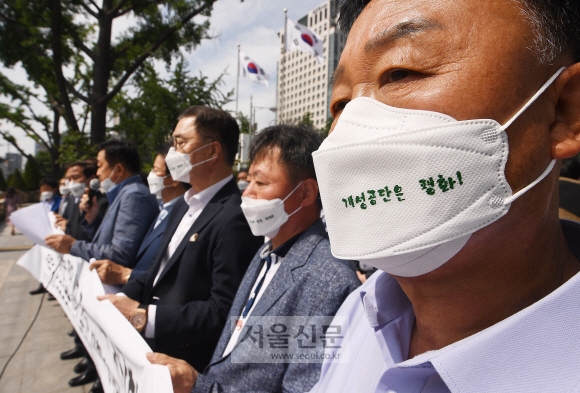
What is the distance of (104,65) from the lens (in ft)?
32.6

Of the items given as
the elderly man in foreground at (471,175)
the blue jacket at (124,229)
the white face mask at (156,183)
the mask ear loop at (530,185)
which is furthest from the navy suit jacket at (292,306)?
the white face mask at (156,183)

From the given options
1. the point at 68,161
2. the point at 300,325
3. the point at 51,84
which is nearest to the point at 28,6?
the point at 51,84

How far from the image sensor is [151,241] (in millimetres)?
3361

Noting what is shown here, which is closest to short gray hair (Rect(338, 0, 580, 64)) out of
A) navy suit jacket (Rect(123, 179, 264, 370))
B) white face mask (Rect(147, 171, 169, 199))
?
navy suit jacket (Rect(123, 179, 264, 370))

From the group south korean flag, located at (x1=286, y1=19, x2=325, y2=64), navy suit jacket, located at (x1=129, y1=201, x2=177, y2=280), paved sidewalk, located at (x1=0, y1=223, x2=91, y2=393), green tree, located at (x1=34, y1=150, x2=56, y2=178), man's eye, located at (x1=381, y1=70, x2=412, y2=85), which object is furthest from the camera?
south korean flag, located at (x1=286, y1=19, x2=325, y2=64)

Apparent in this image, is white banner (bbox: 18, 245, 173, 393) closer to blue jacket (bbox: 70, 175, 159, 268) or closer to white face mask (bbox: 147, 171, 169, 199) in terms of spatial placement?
blue jacket (bbox: 70, 175, 159, 268)

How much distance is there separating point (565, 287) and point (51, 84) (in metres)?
13.4

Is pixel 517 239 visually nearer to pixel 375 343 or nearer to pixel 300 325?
pixel 375 343

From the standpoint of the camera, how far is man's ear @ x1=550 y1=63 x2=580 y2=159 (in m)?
0.81

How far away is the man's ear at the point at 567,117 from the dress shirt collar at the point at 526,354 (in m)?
0.26

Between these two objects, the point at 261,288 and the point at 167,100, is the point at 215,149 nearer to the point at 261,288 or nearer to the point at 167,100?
the point at 261,288

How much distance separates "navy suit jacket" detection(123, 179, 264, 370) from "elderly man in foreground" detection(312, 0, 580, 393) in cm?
147

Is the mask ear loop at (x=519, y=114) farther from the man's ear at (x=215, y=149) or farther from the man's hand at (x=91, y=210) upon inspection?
the man's hand at (x=91, y=210)

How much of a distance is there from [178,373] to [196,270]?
33.0 inches
